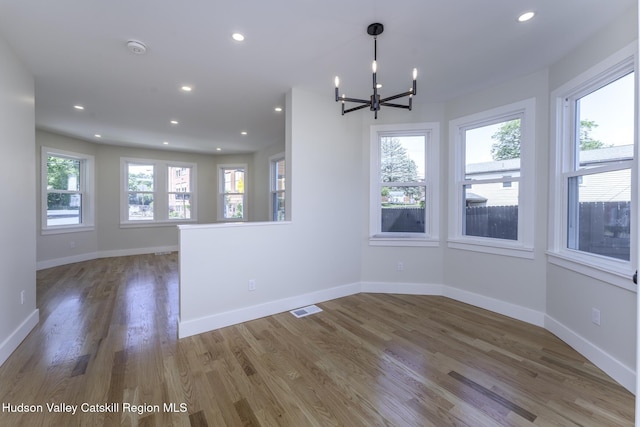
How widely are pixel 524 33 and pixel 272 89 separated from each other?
2.46 meters

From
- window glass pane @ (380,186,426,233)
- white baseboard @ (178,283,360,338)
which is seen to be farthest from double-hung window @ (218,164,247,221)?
window glass pane @ (380,186,426,233)

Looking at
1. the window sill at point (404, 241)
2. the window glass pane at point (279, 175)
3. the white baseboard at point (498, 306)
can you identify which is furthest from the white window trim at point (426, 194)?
the window glass pane at point (279, 175)

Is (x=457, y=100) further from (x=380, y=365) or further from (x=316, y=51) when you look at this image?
(x=380, y=365)

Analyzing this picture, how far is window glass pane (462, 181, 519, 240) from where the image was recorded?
3068 millimetres

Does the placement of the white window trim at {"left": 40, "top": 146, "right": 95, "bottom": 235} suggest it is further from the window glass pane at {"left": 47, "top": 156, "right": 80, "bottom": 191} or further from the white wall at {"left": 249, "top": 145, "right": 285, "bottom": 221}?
the white wall at {"left": 249, "top": 145, "right": 285, "bottom": 221}

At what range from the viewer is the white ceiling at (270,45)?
6.17ft

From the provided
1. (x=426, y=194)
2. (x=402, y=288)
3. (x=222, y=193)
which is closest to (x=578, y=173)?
(x=426, y=194)

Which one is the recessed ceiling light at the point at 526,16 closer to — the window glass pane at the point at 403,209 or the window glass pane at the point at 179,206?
the window glass pane at the point at 403,209

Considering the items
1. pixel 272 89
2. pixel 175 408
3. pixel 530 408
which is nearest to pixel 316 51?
pixel 272 89

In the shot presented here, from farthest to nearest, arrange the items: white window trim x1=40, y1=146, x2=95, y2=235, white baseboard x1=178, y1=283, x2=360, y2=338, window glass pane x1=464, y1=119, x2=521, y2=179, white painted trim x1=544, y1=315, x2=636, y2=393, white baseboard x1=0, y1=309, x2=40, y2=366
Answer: white window trim x1=40, y1=146, x2=95, y2=235, window glass pane x1=464, y1=119, x2=521, y2=179, white baseboard x1=178, y1=283, x2=360, y2=338, white baseboard x1=0, y1=309, x2=40, y2=366, white painted trim x1=544, y1=315, x2=636, y2=393

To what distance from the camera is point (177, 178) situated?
277 inches

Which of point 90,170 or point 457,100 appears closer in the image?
point 457,100

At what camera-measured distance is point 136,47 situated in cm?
230

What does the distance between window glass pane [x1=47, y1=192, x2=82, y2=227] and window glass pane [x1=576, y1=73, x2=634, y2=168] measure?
26.8ft
